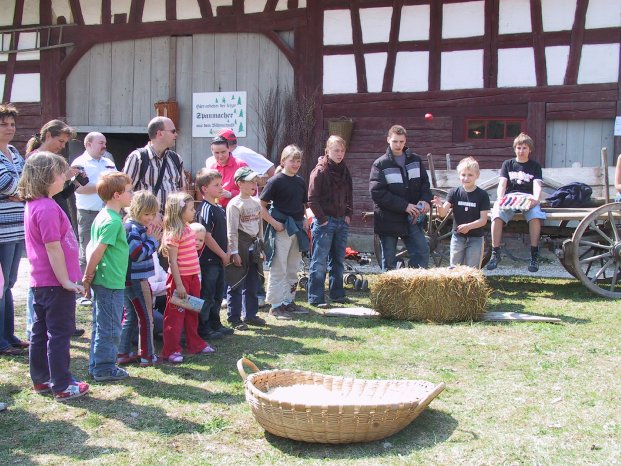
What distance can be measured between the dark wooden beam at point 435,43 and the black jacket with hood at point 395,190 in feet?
15.1

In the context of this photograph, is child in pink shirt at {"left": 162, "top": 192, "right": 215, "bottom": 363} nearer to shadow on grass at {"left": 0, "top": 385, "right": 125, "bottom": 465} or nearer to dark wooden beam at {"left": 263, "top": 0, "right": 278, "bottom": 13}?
shadow on grass at {"left": 0, "top": 385, "right": 125, "bottom": 465}

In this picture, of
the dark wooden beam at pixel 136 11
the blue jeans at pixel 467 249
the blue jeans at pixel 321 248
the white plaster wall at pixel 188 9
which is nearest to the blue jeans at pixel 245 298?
the blue jeans at pixel 321 248

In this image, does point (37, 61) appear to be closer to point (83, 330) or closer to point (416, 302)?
point (83, 330)

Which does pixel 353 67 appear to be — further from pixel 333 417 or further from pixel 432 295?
pixel 333 417

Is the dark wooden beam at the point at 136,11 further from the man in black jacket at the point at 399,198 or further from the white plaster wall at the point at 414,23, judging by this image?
the man in black jacket at the point at 399,198

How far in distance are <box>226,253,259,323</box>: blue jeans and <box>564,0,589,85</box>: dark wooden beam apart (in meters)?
7.02

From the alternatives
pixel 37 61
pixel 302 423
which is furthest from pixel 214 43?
pixel 302 423

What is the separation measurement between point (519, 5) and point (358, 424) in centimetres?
958

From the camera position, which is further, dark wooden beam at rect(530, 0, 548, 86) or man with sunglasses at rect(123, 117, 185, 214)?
dark wooden beam at rect(530, 0, 548, 86)

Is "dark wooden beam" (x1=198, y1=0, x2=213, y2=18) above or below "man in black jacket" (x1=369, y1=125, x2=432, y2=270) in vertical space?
above

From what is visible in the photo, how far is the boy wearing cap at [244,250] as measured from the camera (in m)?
6.28

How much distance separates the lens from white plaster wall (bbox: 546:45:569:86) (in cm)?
1120

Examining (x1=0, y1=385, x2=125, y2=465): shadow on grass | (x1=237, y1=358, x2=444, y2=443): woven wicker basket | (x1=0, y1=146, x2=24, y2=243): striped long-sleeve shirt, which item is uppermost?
(x1=0, y1=146, x2=24, y2=243): striped long-sleeve shirt

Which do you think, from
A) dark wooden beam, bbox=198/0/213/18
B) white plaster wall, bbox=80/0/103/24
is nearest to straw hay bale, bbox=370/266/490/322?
dark wooden beam, bbox=198/0/213/18
